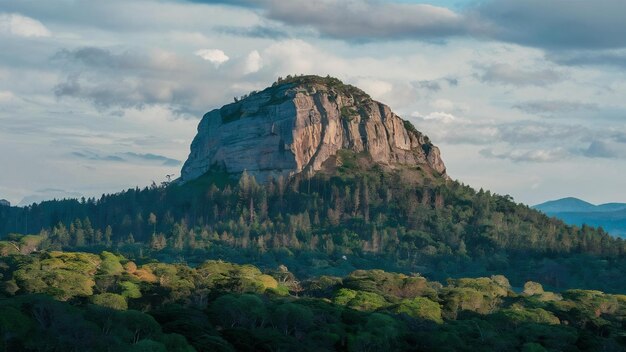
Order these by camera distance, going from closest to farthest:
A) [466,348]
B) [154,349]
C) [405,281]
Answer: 1. [154,349]
2. [466,348]
3. [405,281]

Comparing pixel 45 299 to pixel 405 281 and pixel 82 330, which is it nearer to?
pixel 82 330

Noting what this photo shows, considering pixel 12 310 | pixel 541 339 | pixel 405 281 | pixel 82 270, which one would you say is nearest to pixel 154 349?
pixel 12 310

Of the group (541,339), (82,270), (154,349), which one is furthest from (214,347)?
(82,270)

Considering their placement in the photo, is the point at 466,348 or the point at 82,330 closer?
the point at 82,330

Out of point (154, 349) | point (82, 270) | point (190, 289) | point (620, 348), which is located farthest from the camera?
point (82, 270)

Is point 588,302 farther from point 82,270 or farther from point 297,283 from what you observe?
point 82,270

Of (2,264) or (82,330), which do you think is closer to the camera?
(82,330)
